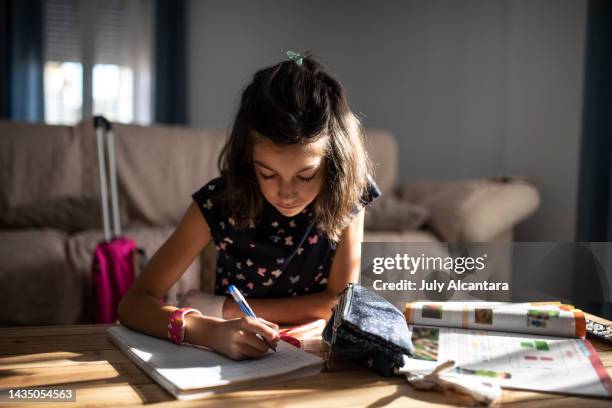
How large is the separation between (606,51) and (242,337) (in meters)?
2.22

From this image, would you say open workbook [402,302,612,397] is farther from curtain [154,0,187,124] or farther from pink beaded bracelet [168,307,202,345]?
curtain [154,0,187,124]

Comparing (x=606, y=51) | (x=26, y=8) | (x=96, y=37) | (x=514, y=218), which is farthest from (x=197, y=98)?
(x=606, y=51)

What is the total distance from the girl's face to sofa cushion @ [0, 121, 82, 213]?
1896 mm

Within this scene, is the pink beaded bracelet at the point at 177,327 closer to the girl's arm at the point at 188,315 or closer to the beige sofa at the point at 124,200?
the girl's arm at the point at 188,315

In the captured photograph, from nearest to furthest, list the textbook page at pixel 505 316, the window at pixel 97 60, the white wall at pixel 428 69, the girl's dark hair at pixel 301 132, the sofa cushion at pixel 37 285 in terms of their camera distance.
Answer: the textbook page at pixel 505 316 → the girl's dark hair at pixel 301 132 → the sofa cushion at pixel 37 285 → the white wall at pixel 428 69 → the window at pixel 97 60

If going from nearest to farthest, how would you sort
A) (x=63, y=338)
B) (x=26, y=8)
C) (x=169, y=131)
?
(x=63, y=338) → (x=169, y=131) → (x=26, y=8)

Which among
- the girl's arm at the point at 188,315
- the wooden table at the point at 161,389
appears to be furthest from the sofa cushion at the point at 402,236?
the wooden table at the point at 161,389

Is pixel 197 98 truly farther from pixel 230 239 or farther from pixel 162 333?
pixel 162 333

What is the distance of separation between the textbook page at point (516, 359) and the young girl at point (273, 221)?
0.77ft

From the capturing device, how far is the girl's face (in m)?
1.04

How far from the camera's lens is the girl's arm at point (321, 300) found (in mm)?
1126

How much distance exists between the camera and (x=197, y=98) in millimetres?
3859

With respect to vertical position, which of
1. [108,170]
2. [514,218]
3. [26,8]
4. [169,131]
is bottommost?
[514,218]

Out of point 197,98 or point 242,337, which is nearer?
point 242,337
